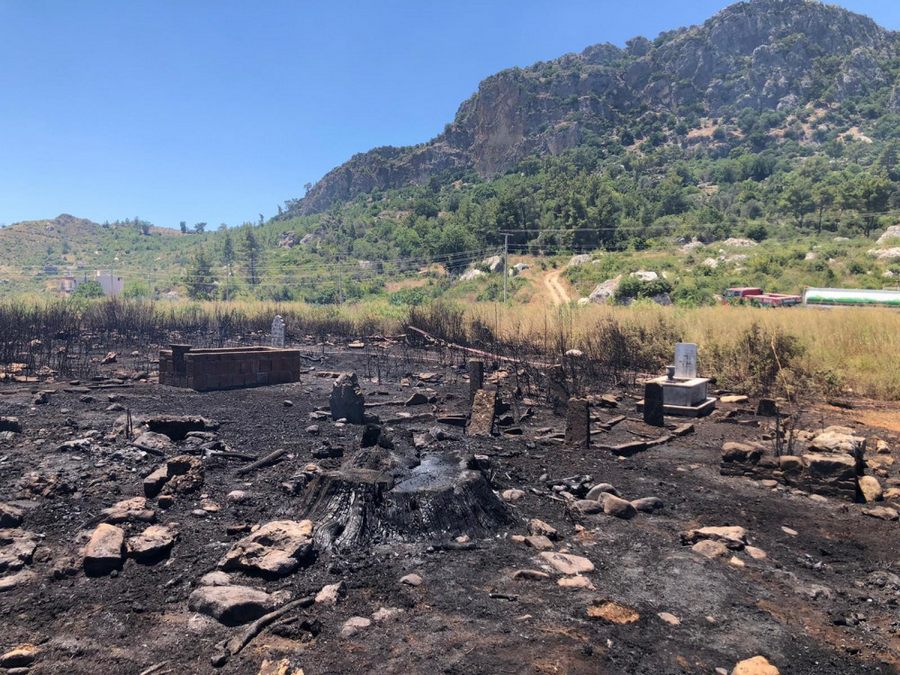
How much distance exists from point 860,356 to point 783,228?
33457 mm

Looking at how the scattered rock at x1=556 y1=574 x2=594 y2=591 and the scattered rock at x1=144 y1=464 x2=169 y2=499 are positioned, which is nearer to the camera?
the scattered rock at x1=556 y1=574 x2=594 y2=591

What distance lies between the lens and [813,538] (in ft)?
15.8

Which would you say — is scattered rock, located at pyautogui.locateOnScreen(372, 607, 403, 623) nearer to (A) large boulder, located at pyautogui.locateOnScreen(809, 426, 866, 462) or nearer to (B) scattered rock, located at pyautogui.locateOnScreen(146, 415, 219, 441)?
(B) scattered rock, located at pyautogui.locateOnScreen(146, 415, 219, 441)

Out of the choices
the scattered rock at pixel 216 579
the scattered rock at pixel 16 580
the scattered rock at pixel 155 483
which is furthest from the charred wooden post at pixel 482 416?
the scattered rock at pixel 16 580

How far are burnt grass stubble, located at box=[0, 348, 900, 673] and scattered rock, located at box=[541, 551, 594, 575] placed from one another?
72 millimetres

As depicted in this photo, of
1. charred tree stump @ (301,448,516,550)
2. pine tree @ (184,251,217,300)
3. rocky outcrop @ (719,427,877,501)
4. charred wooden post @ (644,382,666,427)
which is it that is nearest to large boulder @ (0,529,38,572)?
charred tree stump @ (301,448,516,550)

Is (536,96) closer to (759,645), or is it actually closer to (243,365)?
(243,365)

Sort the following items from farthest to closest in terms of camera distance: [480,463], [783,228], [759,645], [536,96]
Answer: [536,96], [783,228], [480,463], [759,645]

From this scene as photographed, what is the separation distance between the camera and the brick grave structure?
11281mm

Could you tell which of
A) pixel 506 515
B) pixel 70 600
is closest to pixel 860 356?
pixel 506 515

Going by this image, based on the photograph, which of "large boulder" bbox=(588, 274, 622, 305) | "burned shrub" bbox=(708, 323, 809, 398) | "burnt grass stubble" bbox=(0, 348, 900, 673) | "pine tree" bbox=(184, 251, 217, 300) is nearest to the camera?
"burnt grass stubble" bbox=(0, 348, 900, 673)

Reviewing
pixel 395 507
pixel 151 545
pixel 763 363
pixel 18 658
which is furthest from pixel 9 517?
pixel 763 363

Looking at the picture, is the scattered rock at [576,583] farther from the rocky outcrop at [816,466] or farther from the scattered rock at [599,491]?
the rocky outcrop at [816,466]

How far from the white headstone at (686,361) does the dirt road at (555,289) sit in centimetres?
2042
